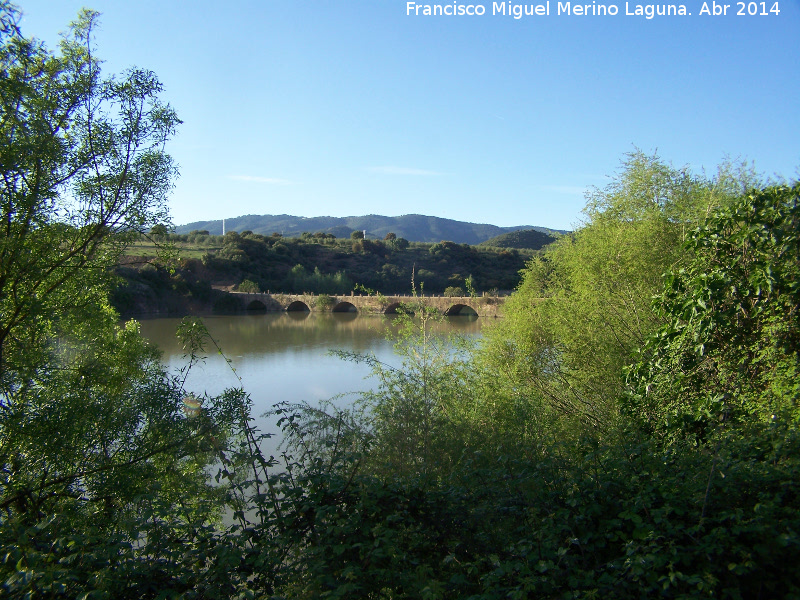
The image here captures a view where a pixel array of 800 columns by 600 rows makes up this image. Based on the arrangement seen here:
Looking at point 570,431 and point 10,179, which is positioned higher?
point 10,179

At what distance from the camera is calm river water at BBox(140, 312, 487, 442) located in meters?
12.4

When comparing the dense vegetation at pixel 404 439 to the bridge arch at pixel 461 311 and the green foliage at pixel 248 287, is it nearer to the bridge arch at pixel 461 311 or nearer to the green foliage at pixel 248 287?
the bridge arch at pixel 461 311

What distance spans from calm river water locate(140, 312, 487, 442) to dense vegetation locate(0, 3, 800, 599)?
44.9 inches

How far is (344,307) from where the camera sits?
41469 mm

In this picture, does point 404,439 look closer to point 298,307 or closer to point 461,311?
point 461,311

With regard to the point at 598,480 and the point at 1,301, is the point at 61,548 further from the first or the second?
the point at 1,301

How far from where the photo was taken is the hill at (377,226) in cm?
13910

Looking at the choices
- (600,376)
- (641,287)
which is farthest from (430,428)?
(641,287)

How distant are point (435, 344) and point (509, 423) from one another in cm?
229

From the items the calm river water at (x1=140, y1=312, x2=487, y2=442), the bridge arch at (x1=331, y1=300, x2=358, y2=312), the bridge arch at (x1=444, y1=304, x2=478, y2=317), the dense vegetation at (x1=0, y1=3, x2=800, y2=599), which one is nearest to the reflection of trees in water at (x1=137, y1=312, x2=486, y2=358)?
the calm river water at (x1=140, y1=312, x2=487, y2=442)

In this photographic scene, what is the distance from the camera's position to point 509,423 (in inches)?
241

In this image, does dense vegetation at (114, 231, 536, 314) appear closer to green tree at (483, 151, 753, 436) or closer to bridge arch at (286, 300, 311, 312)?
bridge arch at (286, 300, 311, 312)

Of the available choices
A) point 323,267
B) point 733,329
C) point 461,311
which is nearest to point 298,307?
point 323,267

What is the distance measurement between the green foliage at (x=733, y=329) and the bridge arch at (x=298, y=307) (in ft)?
124
